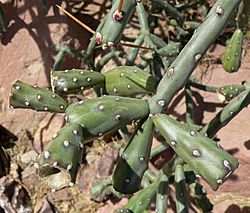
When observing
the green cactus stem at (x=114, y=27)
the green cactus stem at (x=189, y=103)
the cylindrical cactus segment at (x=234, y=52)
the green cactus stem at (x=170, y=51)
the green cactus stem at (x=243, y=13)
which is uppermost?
the green cactus stem at (x=243, y=13)

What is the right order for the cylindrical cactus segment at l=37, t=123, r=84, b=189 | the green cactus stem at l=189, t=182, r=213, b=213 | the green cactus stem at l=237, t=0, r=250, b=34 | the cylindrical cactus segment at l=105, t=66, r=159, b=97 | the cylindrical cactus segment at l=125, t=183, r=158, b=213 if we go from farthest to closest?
the green cactus stem at l=189, t=182, r=213, b=213 < the cylindrical cactus segment at l=125, t=183, r=158, b=213 < the green cactus stem at l=237, t=0, r=250, b=34 < the cylindrical cactus segment at l=105, t=66, r=159, b=97 < the cylindrical cactus segment at l=37, t=123, r=84, b=189

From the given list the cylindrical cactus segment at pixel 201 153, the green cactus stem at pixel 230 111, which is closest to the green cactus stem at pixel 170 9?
the green cactus stem at pixel 230 111

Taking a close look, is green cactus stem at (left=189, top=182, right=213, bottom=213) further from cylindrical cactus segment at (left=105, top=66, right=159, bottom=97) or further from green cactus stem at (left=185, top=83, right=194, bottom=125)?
cylindrical cactus segment at (left=105, top=66, right=159, bottom=97)

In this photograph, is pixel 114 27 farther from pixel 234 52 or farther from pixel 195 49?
pixel 234 52

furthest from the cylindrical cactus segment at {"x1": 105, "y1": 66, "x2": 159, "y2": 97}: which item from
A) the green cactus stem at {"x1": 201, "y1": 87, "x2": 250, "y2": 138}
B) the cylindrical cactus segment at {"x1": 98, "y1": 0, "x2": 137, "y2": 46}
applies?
the green cactus stem at {"x1": 201, "y1": 87, "x2": 250, "y2": 138}

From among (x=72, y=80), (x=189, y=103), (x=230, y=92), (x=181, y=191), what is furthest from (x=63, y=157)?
(x=189, y=103)

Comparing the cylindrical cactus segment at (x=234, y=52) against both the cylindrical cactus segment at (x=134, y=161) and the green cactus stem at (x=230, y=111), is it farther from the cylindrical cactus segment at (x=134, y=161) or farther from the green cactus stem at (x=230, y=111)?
the cylindrical cactus segment at (x=134, y=161)

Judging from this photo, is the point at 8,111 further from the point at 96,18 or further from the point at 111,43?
the point at 111,43
